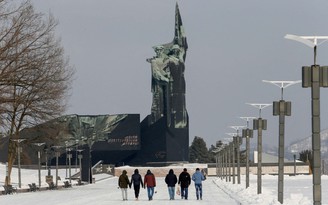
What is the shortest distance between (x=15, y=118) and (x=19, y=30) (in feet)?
39.4

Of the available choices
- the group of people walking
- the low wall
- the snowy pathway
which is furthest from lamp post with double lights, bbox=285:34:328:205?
the low wall

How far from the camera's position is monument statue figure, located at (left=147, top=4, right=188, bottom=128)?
15562 cm

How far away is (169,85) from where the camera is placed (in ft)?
511

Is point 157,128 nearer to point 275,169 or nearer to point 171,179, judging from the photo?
point 275,169

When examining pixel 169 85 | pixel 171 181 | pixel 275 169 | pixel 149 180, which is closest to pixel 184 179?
pixel 171 181

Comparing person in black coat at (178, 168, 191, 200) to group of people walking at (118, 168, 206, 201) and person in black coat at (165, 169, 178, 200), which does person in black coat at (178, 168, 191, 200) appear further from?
person in black coat at (165, 169, 178, 200)

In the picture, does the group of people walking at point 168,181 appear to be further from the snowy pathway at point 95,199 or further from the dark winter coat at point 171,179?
the snowy pathway at point 95,199

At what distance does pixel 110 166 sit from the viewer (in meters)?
150

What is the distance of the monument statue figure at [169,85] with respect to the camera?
156m

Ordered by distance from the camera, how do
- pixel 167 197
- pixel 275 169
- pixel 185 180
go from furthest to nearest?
pixel 275 169 < pixel 167 197 < pixel 185 180

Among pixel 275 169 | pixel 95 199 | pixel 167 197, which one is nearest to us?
pixel 95 199

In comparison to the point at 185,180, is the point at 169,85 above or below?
above

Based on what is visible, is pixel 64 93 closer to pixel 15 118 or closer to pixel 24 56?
pixel 15 118

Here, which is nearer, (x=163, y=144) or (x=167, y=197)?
(x=167, y=197)
